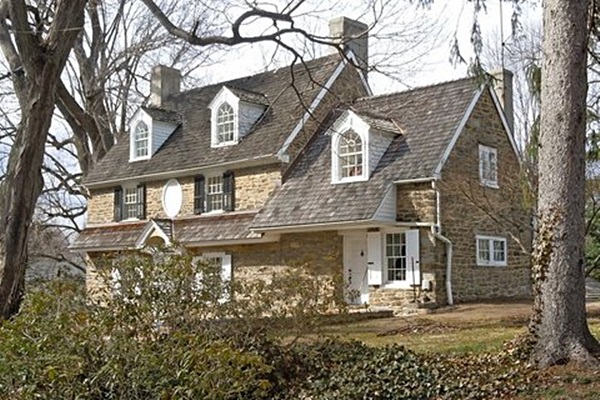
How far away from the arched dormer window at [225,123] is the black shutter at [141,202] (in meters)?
3.64

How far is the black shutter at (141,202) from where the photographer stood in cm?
2622

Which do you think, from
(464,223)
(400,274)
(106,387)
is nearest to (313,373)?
(106,387)

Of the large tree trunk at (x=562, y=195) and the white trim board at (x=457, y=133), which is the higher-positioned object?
the white trim board at (x=457, y=133)

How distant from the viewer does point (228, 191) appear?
2341 cm

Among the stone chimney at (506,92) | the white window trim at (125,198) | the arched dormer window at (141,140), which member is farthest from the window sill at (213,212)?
the stone chimney at (506,92)

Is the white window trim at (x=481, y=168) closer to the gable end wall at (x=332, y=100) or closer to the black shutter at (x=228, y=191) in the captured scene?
the gable end wall at (x=332, y=100)

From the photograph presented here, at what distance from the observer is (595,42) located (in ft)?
39.7

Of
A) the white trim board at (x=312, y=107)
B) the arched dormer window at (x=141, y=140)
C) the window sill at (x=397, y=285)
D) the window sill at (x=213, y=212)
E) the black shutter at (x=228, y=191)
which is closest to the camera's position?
the window sill at (x=397, y=285)

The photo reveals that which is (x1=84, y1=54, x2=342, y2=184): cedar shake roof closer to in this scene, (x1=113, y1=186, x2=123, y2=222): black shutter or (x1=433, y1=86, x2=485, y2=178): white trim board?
(x1=113, y1=186, x2=123, y2=222): black shutter

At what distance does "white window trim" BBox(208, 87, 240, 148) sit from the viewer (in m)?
24.0

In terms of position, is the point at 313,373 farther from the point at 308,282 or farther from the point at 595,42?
the point at 595,42

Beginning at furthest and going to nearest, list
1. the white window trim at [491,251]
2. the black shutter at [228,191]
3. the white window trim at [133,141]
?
the white window trim at [133,141]
the black shutter at [228,191]
the white window trim at [491,251]

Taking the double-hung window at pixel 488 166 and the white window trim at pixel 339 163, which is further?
the double-hung window at pixel 488 166

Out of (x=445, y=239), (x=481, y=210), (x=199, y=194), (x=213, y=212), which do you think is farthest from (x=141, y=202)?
(x=481, y=210)
